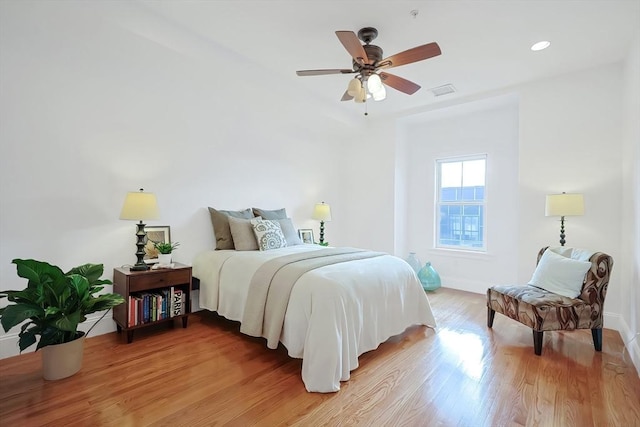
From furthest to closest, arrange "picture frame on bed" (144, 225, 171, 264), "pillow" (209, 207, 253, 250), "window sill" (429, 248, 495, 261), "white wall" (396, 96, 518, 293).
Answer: "window sill" (429, 248, 495, 261) < "white wall" (396, 96, 518, 293) < "pillow" (209, 207, 253, 250) < "picture frame on bed" (144, 225, 171, 264)

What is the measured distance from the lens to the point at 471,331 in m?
2.96

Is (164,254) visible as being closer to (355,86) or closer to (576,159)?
(355,86)

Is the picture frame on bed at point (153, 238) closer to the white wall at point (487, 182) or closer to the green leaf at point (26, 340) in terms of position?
the green leaf at point (26, 340)

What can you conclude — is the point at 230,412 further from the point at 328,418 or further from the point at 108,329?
the point at 108,329

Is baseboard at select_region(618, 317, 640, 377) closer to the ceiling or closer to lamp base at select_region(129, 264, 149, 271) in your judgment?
the ceiling

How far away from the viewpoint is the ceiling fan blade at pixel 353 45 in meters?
2.07

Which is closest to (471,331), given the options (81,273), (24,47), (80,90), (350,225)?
(350,225)

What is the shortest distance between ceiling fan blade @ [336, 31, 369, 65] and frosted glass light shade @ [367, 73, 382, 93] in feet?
0.46

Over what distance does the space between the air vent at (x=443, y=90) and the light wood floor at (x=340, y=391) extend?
2.97 metres

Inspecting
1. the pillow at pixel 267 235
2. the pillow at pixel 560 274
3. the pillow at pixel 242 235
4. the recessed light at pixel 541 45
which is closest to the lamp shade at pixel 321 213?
the pillow at pixel 267 235

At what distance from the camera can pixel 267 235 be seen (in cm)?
337

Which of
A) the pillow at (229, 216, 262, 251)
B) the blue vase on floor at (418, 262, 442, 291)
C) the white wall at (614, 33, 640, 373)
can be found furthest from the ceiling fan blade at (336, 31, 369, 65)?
the blue vase on floor at (418, 262, 442, 291)

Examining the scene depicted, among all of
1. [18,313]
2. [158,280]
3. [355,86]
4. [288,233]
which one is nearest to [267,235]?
A: [288,233]

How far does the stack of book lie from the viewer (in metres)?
2.62
